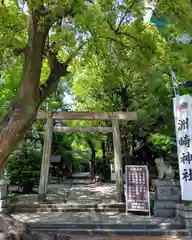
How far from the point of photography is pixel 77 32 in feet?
19.4

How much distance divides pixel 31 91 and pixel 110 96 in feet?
25.2

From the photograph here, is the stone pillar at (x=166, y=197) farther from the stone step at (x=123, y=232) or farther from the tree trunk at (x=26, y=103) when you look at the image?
the tree trunk at (x=26, y=103)

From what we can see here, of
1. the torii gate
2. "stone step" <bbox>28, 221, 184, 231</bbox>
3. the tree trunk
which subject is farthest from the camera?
the torii gate

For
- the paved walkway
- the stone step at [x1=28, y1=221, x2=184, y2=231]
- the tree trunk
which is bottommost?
the stone step at [x1=28, y1=221, x2=184, y2=231]

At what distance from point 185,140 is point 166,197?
235cm

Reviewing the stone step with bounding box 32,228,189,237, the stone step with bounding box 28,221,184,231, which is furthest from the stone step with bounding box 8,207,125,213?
the stone step with bounding box 32,228,189,237

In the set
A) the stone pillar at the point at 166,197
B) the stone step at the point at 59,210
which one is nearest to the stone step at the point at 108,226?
the stone pillar at the point at 166,197

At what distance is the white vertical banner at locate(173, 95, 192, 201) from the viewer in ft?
21.8

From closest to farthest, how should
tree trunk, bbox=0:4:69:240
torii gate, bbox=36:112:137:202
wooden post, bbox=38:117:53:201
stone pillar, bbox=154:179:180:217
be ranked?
tree trunk, bbox=0:4:69:240 → stone pillar, bbox=154:179:180:217 → wooden post, bbox=38:117:53:201 → torii gate, bbox=36:112:137:202

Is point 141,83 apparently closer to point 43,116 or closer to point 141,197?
point 43,116

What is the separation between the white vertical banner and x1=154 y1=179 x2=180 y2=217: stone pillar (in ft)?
4.97

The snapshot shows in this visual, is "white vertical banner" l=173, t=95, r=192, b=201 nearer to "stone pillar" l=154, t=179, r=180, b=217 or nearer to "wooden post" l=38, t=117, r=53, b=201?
"stone pillar" l=154, t=179, r=180, b=217

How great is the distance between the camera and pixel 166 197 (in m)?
8.09

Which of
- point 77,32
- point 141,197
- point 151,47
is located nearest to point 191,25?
point 151,47
